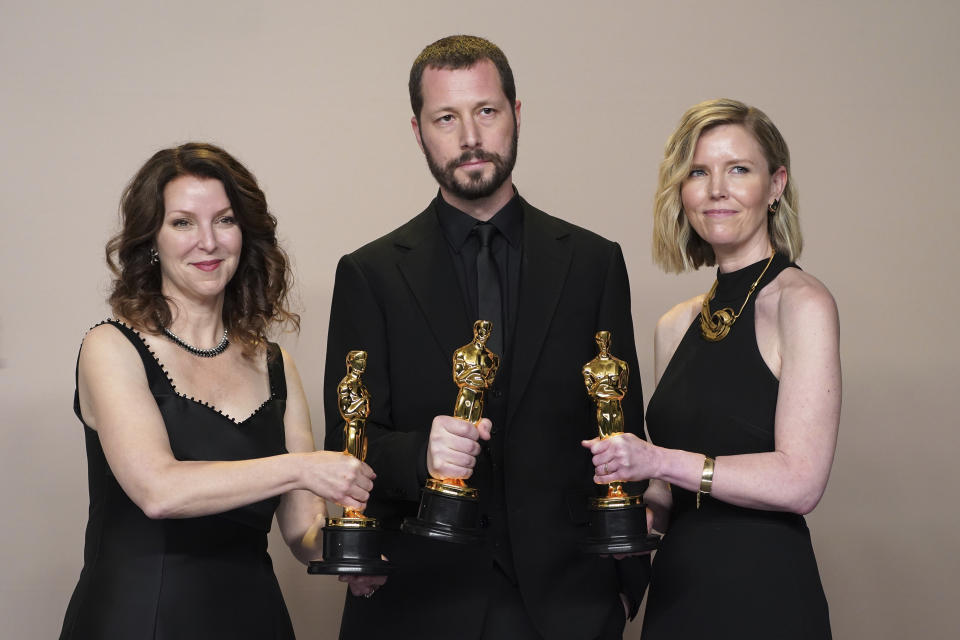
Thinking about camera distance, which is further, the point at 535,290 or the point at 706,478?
the point at 535,290

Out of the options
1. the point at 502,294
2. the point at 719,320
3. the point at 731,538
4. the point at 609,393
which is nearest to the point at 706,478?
the point at 731,538

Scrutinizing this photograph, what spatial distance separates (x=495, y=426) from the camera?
10.4ft

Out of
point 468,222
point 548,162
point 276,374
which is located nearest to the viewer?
point 468,222

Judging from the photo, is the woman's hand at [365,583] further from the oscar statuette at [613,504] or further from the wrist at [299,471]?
the oscar statuette at [613,504]

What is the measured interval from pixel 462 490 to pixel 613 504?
399 millimetres

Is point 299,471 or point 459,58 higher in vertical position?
point 459,58

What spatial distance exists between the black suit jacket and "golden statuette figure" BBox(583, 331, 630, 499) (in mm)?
352

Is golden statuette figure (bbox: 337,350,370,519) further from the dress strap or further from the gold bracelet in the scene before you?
the gold bracelet

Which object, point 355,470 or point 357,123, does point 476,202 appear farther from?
point 357,123

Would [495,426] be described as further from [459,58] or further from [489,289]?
[459,58]

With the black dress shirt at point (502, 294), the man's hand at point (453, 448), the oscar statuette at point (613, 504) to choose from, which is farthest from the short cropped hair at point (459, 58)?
the man's hand at point (453, 448)

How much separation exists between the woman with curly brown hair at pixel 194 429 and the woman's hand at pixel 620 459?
62 cm

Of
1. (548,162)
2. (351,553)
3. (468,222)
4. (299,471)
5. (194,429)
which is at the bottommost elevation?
(351,553)

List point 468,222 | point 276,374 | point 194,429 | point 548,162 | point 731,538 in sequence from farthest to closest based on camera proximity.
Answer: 1. point 548,162
2. point 276,374
3. point 468,222
4. point 194,429
5. point 731,538
